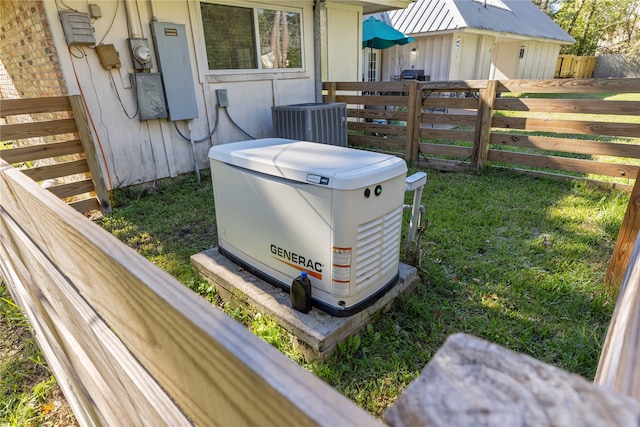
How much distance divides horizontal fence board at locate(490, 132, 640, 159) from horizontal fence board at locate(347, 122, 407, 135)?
148 centimetres

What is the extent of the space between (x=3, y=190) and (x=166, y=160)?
3.83 m

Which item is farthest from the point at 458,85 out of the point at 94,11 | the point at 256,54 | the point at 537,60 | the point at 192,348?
the point at 537,60

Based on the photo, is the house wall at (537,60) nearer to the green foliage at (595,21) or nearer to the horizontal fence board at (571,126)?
the green foliage at (595,21)

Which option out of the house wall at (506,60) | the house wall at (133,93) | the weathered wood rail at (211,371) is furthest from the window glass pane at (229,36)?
the house wall at (506,60)

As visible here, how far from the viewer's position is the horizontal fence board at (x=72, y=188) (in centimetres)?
401

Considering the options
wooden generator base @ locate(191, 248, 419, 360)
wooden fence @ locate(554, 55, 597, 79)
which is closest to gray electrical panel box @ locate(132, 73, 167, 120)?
wooden generator base @ locate(191, 248, 419, 360)

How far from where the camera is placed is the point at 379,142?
6.47 meters

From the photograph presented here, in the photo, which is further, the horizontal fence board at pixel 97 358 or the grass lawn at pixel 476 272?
the grass lawn at pixel 476 272

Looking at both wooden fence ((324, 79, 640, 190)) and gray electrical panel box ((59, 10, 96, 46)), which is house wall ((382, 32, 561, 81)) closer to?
wooden fence ((324, 79, 640, 190))

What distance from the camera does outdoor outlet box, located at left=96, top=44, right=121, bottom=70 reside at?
13.5ft

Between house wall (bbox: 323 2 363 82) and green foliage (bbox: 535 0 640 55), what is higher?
green foliage (bbox: 535 0 640 55)

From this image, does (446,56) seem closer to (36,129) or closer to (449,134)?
(449,134)

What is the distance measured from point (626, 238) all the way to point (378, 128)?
448cm

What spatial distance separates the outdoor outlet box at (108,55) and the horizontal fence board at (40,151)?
3.13 feet
